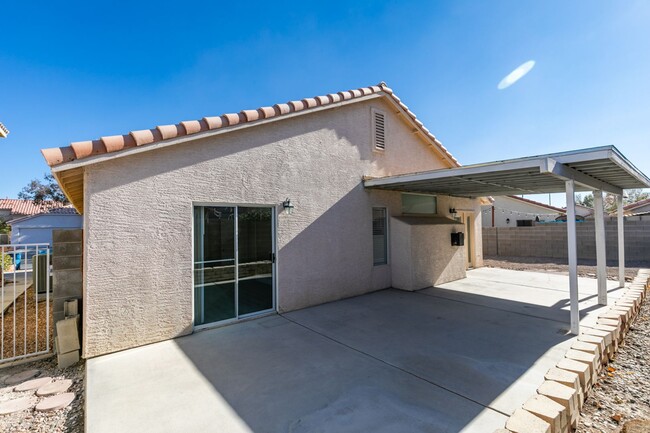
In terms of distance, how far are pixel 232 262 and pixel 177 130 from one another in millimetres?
3056

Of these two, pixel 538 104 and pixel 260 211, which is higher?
pixel 538 104

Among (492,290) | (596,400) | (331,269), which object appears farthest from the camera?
(492,290)

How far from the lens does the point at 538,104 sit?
1232cm

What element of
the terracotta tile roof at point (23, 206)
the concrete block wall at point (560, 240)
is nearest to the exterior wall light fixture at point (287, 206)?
the concrete block wall at point (560, 240)

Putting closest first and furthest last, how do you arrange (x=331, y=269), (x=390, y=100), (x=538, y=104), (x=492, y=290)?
(x=331, y=269)
(x=492, y=290)
(x=390, y=100)
(x=538, y=104)

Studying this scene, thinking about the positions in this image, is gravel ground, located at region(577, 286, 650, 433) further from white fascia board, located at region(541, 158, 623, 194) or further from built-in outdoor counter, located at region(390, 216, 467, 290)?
built-in outdoor counter, located at region(390, 216, 467, 290)

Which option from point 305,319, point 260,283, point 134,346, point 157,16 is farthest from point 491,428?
point 157,16

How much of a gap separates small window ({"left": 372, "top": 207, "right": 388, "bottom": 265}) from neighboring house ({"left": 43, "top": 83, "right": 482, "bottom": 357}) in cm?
6

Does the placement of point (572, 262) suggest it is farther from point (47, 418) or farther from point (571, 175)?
point (47, 418)

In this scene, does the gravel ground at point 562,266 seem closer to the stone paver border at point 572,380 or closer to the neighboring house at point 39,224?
A: the stone paver border at point 572,380

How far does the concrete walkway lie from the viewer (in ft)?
10.8

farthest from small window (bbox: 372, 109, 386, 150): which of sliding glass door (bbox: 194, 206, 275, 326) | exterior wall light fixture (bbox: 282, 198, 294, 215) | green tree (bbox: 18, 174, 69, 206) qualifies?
green tree (bbox: 18, 174, 69, 206)

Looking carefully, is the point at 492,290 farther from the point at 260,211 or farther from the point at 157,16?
the point at 157,16

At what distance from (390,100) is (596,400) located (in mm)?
9509
